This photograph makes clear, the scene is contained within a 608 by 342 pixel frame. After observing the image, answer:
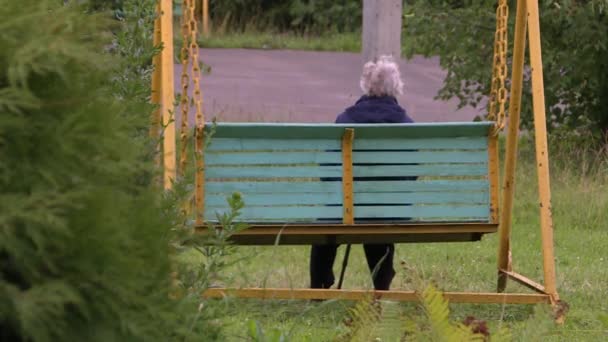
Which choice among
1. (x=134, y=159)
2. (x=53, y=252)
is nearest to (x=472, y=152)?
(x=134, y=159)

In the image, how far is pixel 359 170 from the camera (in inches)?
258

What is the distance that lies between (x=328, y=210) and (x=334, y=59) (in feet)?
72.3

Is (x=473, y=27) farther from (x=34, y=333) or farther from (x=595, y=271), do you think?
(x=34, y=333)

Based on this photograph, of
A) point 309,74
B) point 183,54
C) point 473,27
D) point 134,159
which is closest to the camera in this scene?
point 134,159

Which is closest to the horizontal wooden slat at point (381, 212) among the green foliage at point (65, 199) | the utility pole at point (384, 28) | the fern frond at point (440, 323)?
the utility pole at point (384, 28)

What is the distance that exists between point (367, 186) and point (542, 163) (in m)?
0.85

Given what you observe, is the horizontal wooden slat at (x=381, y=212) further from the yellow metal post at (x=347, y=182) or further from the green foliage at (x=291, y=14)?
the green foliage at (x=291, y=14)

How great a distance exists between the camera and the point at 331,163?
651 centimetres

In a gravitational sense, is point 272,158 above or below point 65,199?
below

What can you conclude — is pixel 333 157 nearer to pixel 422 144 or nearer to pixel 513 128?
pixel 422 144

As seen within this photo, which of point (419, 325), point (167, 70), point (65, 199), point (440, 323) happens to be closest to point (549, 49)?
point (167, 70)

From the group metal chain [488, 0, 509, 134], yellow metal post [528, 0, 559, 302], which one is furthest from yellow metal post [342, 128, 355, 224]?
yellow metal post [528, 0, 559, 302]

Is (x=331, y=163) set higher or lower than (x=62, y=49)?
lower

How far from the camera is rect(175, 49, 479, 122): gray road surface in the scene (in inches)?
787
